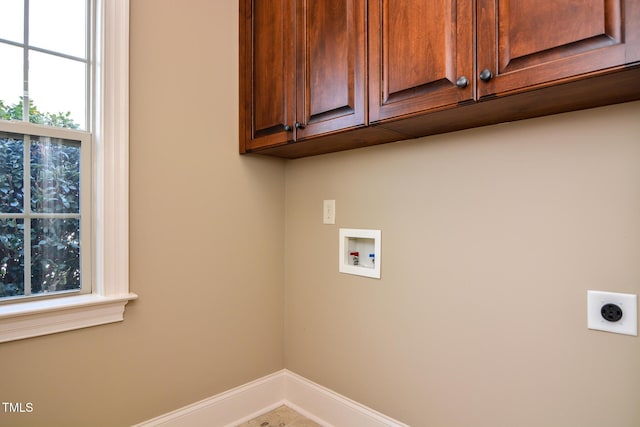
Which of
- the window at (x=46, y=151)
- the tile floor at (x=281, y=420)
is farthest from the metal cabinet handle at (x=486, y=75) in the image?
the tile floor at (x=281, y=420)

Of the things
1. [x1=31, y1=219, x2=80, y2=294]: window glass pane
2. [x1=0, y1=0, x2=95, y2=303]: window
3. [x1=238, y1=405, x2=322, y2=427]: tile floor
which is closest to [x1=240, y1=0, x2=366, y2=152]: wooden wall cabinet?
[x1=0, y1=0, x2=95, y2=303]: window

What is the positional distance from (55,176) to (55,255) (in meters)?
0.33

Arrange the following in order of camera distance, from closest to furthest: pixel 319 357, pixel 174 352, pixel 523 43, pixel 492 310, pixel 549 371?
1. pixel 523 43
2. pixel 549 371
3. pixel 492 310
4. pixel 174 352
5. pixel 319 357

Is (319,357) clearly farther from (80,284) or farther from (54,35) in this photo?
(54,35)

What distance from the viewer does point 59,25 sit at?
1492 millimetres

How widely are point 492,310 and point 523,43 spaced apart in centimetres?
94

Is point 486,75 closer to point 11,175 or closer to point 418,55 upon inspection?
point 418,55

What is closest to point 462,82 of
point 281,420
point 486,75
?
point 486,75

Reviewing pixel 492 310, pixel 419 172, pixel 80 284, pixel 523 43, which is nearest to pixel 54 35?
pixel 80 284

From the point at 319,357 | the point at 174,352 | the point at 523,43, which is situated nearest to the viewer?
the point at 523,43

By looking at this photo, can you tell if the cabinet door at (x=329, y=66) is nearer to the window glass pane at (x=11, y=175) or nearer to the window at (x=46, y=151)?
the window at (x=46, y=151)

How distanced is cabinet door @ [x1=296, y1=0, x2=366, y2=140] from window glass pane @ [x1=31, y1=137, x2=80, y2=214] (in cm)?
98

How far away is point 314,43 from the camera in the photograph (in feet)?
5.21

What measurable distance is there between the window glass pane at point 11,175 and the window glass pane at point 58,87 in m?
0.13
